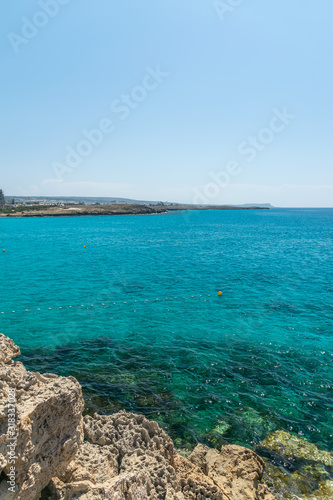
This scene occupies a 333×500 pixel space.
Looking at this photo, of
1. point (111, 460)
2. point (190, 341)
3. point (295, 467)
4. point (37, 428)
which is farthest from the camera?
point (190, 341)

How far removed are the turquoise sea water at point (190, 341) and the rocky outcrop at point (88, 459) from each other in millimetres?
2571

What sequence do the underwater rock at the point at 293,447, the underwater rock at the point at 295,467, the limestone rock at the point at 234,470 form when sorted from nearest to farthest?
1. the limestone rock at the point at 234,470
2. the underwater rock at the point at 295,467
3. the underwater rock at the point at 293,447

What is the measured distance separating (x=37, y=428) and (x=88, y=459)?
8.12 ft

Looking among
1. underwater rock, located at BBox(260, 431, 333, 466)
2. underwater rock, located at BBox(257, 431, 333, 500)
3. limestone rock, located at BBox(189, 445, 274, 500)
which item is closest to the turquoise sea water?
underwater rock, located at BBox(260, 431, 333, 466)

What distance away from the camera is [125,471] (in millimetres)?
8172

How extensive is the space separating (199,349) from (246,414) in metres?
5.85

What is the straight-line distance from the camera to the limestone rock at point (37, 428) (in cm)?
617

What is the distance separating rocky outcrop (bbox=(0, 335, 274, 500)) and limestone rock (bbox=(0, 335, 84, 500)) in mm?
18

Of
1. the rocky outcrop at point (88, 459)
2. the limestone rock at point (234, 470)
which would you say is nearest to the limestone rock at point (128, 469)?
the rocky outcrop at point (88, 459)

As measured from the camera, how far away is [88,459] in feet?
27.5

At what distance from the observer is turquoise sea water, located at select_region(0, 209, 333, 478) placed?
13.6 metres

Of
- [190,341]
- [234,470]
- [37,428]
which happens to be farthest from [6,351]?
[190,341]

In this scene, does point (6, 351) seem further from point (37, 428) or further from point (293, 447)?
point (293, 447)

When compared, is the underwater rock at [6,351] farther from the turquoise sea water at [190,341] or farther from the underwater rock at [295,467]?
the underwater rock at [295,467]
